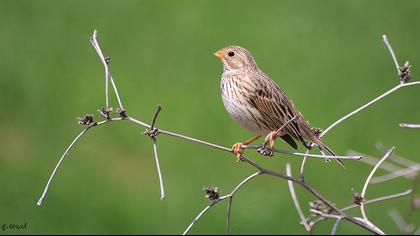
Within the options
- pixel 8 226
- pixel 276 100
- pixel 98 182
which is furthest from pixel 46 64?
pixel 276 100

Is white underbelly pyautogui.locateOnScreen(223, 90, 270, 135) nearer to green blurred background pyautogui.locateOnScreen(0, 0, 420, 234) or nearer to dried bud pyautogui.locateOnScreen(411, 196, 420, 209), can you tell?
dried bud pyautogui.locateOnScreen(411, 196, 420, 209)

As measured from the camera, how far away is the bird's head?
5819 millimetres

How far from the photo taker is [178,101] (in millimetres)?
8711

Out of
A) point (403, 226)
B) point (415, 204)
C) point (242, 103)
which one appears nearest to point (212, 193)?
point (415, 204)

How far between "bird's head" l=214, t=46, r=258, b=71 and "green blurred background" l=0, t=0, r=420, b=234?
6.55 ft

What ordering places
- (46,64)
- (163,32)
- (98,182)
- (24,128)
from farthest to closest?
(163,32) → (46,64) → (24,128) → (98,182)

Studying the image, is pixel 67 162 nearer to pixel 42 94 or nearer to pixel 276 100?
pixel 42 94

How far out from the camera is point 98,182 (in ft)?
25.7

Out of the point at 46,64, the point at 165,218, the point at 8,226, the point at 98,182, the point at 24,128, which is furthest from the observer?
the point at 46,64

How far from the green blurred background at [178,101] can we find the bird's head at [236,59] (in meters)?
2.00

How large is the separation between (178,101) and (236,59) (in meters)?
2.94

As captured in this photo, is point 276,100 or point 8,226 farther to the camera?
point 8,226

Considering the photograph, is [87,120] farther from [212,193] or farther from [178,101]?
[178,101]

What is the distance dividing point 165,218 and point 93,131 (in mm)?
1669
